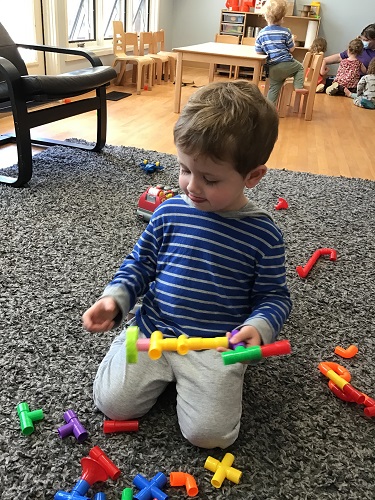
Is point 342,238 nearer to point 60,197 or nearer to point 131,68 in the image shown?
point 60,197

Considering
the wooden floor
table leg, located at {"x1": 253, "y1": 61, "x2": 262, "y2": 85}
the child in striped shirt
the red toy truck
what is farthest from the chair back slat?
the child in striped shirt

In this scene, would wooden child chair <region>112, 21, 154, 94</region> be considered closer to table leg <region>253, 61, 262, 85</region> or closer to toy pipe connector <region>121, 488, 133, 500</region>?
table leg <region>253, 61, 262, 85</region>

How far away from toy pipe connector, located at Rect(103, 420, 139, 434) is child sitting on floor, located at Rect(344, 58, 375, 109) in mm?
4528

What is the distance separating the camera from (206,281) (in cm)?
85

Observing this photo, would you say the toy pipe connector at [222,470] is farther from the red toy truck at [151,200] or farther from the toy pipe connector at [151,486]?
the red toy truck at [151,200]

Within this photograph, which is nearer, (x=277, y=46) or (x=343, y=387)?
(x=343, y=387)

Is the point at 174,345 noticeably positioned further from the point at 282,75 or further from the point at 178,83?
the point at 282,75

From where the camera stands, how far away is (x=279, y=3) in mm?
3572

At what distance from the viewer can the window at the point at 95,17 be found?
4168 millimetres

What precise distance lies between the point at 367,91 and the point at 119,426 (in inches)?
186

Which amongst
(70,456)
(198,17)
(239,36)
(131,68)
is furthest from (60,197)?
(198,17)

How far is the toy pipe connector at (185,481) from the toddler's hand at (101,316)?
278 millimetres

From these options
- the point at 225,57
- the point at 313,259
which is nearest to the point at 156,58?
the point at 225,57

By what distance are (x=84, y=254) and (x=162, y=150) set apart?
1319mm
